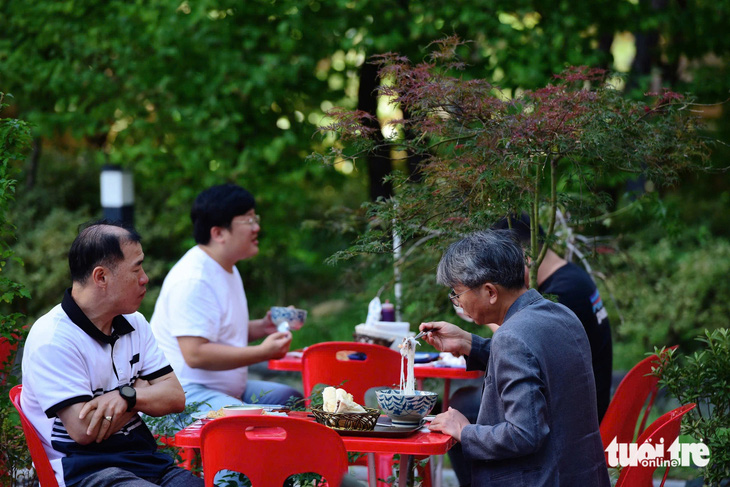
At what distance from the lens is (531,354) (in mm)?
2541

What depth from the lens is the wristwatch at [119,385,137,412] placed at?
2813mm

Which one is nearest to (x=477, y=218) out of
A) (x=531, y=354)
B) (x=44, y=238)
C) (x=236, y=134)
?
(x=531, y=354)

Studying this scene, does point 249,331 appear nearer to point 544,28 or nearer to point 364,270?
point 364,270

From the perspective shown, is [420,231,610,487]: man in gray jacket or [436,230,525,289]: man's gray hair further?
[436,230,525,289]: man's gray hair

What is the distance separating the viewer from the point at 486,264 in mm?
2750

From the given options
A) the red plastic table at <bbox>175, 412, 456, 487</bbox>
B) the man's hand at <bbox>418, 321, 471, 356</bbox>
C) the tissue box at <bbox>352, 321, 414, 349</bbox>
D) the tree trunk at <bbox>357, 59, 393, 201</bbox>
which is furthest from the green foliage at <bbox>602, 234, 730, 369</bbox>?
the red plastic table at <bbox>175, 412, 456, 487</bbox>

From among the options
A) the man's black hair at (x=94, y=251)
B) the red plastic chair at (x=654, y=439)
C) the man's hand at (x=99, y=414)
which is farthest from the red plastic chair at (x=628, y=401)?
the man's black hair at (x=94, y=251)

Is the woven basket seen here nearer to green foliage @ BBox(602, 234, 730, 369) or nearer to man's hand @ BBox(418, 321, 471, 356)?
man's hand @ BBox(418, 321, 471, 356)

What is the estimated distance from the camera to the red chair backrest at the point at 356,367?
13.1 feet

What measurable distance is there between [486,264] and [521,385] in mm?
445

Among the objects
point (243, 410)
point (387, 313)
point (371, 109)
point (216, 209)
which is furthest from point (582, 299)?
point (371, 109)

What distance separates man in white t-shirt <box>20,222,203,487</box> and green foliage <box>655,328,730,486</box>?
2.06 m

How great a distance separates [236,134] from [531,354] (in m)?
5.60

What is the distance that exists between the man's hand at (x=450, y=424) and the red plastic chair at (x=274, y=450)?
0.42m
